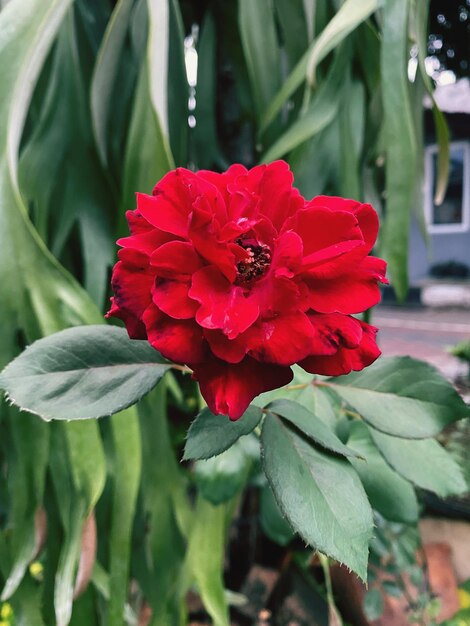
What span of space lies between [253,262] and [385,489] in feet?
0.74

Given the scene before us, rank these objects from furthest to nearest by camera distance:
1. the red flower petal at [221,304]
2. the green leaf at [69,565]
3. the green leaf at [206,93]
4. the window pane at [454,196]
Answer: the window pane at [454,196] < the green leaf at [206,93] < the green leaf at [69,565] < the red flower petal at [221,304]

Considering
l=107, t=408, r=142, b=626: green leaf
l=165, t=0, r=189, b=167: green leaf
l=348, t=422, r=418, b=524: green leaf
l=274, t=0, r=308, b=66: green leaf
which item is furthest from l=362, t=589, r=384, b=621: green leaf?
l=274, t=0, r=308, b=66: green leaf

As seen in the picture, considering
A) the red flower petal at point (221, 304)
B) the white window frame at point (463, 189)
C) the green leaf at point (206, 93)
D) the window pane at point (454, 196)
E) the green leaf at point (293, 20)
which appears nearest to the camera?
the red flower petal at point (221, 304)

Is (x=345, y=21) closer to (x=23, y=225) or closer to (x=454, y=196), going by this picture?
(x=23, y=225)

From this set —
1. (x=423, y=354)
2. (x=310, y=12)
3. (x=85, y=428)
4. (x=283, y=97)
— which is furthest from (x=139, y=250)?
(x=423, y=354)

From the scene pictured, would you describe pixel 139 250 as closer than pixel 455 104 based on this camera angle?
Yes

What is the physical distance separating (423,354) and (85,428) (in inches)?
136

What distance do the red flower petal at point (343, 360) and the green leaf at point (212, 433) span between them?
2.2 inches

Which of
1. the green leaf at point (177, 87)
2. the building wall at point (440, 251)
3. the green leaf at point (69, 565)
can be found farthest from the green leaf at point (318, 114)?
the building wall at point (440, 251)

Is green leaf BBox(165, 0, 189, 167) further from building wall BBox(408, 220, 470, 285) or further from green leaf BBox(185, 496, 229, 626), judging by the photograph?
building wall BBox(408, 220, 470, 285)

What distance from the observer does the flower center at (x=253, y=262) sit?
221 mm

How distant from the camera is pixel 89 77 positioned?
0.72 meters

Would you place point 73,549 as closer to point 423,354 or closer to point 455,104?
point 423,354

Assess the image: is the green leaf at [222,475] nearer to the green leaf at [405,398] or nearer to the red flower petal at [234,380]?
the green leaf at [405,398]
